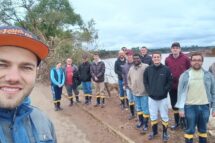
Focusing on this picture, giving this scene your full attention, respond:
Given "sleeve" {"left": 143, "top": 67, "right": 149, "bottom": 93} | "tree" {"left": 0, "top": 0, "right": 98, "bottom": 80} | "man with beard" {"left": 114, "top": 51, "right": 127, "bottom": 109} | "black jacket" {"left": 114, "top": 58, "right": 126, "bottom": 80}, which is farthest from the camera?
"tree" {"left": 0, "top": 0, "right": 98, "bottom": 80}

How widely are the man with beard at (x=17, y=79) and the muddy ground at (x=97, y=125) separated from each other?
6515mm

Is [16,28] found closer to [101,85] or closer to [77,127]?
[77,127]

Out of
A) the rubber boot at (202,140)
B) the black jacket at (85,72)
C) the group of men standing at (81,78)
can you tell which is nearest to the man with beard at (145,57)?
the group of men standing at (81,78)

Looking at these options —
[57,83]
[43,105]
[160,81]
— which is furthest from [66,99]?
[160,81]

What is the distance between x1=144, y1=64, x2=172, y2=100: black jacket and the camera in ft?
25.9

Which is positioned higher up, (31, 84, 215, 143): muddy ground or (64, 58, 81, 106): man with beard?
(64, 58, 81, 106): man with beard

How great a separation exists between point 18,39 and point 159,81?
644 cm

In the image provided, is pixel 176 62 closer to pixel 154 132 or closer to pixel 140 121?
pixel 154 132

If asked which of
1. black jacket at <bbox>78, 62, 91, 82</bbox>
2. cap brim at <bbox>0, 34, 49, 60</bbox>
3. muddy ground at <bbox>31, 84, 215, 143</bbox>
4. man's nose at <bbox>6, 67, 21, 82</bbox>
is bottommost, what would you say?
muddy ground at <bbox>31, 84, 215, 143</bbox>

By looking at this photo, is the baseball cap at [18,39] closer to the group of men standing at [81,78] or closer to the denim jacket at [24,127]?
the denim jacket at [24,127]

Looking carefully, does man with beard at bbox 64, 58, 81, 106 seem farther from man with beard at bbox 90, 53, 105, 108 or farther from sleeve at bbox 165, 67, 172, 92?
sleeve at bbox 165, 67, 172, 92

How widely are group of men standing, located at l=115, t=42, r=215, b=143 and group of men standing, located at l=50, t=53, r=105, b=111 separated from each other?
2054mm

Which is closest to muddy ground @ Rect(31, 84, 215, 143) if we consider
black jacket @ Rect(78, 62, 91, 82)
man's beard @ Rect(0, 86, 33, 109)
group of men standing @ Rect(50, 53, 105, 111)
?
group of men standing @ Rect(50, 53, 105, 111)

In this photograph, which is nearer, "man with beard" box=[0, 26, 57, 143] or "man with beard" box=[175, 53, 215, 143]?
"man with beard" box=[0, 26, 57, 143]
